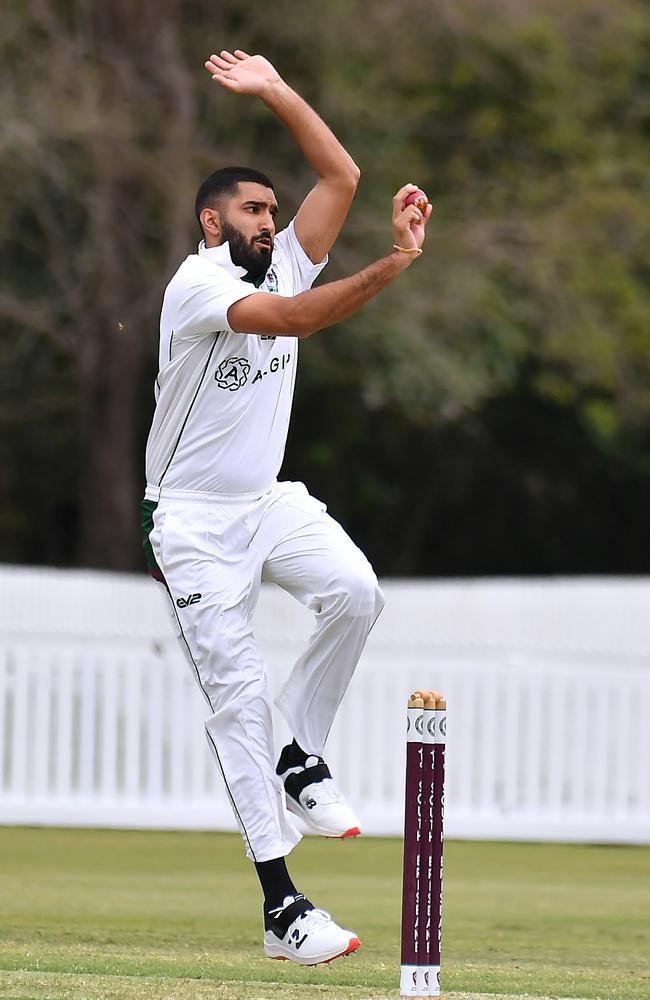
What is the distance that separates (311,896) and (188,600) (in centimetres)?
408

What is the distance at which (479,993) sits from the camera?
6180mm

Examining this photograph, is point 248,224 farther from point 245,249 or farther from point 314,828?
point 314,828

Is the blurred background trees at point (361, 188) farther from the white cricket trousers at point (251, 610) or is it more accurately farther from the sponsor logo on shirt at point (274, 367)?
the white cricket trousers at point (251, 610)

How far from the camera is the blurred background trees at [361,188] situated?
81.1 ft

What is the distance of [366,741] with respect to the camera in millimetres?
13281

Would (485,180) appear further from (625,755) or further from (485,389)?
(625,755)

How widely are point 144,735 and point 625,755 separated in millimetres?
3366

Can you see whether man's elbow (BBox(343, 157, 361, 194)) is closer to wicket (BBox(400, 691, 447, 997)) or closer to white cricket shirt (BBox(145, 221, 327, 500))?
white cricket shirt (BBox(145, 221, 327, 500))

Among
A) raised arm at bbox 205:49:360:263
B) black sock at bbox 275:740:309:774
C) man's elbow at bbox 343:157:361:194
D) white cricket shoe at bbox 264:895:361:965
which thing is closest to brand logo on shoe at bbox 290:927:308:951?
white cricket shoe at bbox 264:895:361:965

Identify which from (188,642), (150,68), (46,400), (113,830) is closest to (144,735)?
(113,830)

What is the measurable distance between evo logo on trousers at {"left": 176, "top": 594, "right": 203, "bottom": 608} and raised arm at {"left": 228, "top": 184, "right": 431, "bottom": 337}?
0.94 m

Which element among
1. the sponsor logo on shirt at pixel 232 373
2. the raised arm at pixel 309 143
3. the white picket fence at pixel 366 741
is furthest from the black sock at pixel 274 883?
the white picket fence at pixel 366 741

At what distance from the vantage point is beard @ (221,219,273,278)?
6.46m

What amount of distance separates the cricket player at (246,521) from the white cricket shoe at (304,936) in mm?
41
